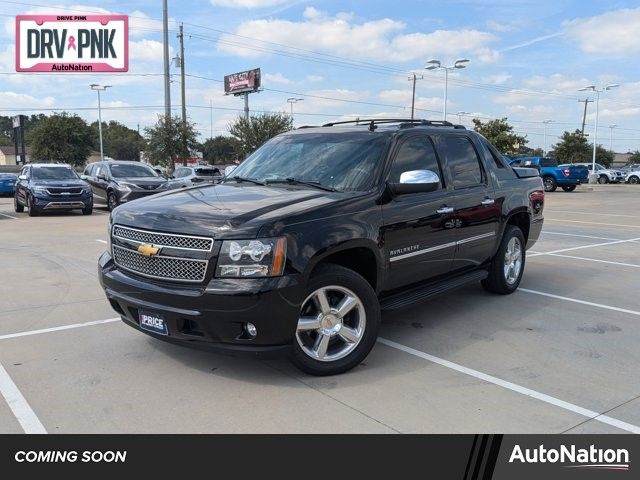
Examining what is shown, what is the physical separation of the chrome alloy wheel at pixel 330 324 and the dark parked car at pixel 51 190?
14.7 m

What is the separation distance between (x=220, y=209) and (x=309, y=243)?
0.70 m

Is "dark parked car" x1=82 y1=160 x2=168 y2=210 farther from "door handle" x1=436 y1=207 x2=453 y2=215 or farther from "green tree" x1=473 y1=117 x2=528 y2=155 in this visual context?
"green tree" x1=473 y1=117 x2=528 y2=155

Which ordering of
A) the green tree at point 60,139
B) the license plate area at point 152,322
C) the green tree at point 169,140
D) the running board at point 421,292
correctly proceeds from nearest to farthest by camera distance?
1. the license plate area at point 152,322
2. the running board at point 421,292
3. the green tree at point 169,140
4. the green tree at point 60,139

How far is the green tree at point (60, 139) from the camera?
56844 mm

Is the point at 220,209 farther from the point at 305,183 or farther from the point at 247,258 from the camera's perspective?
the point at 305,183

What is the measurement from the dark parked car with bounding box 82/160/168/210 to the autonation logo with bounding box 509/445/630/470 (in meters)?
15.8

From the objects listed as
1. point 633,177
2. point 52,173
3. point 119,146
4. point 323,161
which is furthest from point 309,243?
point 119,146

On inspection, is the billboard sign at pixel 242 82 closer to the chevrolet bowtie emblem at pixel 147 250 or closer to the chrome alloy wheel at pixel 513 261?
the chrome alloy wheel at pixel 513 261

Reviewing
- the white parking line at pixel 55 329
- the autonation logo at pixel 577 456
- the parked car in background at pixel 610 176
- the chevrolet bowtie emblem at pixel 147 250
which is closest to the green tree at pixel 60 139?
the parked car in background at pixel 610 176

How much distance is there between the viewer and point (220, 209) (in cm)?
411

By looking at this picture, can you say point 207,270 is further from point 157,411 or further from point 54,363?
point 54,363

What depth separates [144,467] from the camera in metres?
3.05

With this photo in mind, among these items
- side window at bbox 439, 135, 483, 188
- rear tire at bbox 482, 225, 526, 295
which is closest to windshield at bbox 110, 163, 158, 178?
rear tire at bbox 482, 225, 526, 295

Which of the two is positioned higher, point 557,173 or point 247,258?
point 557,173
